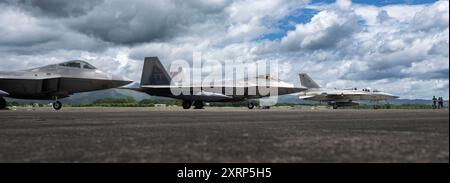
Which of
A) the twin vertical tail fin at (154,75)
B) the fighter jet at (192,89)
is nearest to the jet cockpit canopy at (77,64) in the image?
the fighter jet at (192,89)

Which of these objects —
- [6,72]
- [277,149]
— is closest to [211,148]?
[277,149]

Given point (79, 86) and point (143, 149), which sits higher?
point (79, 86)

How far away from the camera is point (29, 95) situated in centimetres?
2383

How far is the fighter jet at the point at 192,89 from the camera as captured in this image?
38.0m

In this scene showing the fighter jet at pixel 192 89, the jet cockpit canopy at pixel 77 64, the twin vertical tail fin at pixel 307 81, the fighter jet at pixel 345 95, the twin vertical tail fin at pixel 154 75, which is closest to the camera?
Result: the jet cockpit canopy at pixel 77 64

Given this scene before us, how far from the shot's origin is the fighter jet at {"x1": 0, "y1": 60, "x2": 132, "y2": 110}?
76.7ft

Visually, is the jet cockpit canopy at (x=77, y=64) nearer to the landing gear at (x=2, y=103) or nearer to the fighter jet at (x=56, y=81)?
the fighter jet at (x=56, y=81)

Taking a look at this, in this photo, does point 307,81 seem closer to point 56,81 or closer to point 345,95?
point 345,95

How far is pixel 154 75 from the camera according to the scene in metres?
39.3

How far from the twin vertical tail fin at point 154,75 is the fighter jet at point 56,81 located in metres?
14.8

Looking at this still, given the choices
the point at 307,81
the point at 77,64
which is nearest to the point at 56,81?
the point at 77,64
